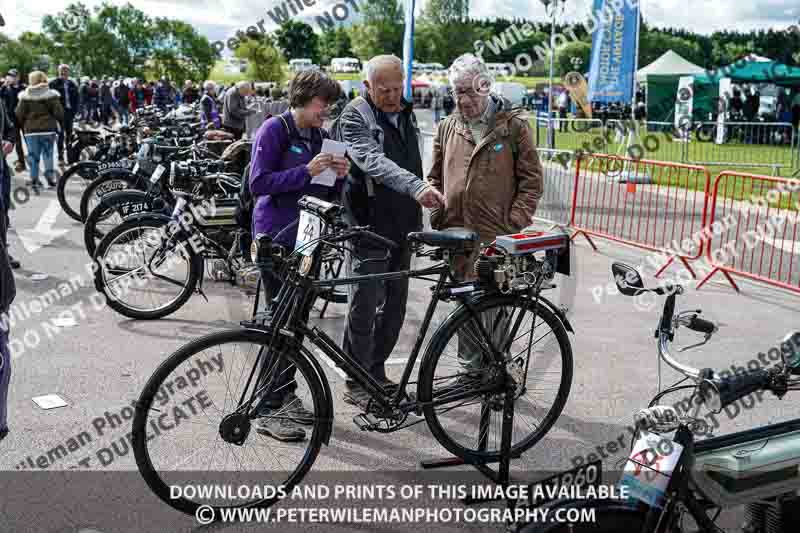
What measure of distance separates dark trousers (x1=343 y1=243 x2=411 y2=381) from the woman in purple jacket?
1.41ft

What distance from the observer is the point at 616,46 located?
49.0ft

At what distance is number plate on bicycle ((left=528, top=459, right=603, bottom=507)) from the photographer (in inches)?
90.0

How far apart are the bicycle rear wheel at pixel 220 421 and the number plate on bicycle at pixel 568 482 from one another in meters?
1.27

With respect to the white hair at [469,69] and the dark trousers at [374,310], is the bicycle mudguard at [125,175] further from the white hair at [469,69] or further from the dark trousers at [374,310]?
the white hair at [469,69]

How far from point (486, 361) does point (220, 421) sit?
49.0 inches

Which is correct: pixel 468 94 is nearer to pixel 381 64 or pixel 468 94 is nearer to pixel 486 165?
pixel 486 165

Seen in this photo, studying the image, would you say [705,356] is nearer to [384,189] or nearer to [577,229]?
[384,189]

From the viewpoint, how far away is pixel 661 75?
96.6 feet

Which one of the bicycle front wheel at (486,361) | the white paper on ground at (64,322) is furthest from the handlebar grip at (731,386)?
the white paper on ground at (64,322)

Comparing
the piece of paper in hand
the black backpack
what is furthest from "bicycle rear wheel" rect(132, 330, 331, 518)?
the black backpack

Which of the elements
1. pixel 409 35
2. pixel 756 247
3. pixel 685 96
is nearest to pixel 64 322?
pixel 409 35

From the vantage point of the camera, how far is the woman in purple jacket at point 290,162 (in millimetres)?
4211

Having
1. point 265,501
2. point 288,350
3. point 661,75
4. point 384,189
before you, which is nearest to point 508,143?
point 384,189

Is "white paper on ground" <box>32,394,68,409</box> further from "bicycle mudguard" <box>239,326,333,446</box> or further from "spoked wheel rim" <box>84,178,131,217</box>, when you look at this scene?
"spoked wheel rim" <box>84,178,131,217</box>
